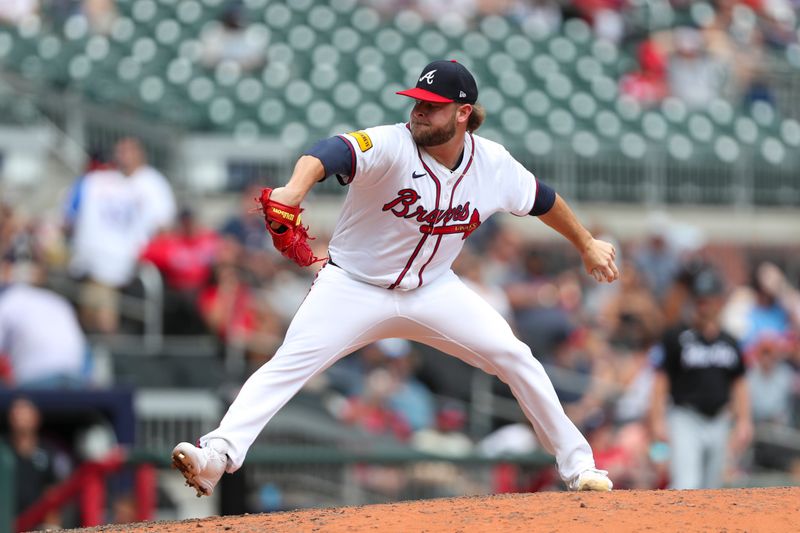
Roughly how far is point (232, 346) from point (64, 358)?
1.59 meters

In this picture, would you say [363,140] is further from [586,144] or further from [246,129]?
[586,144]

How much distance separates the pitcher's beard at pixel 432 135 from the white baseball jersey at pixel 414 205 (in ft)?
0.11

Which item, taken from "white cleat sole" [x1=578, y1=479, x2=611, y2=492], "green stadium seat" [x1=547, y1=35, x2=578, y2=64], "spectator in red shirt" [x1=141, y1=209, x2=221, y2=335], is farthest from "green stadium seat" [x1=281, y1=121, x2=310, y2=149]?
"white cleat sole" [x1=578, y1=479, x2=611, y2=492]

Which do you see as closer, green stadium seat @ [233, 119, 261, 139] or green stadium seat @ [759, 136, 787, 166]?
green stadium seat @ [233, 119, 261, 139]

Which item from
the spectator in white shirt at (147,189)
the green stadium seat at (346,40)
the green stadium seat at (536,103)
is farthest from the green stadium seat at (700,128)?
the spectator in white shirt at (147,189)

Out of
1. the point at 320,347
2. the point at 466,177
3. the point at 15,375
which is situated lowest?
the point at 15,375

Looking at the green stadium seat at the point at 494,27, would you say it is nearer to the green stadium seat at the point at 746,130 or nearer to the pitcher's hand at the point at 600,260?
the green stadium seat at the point at 746,130

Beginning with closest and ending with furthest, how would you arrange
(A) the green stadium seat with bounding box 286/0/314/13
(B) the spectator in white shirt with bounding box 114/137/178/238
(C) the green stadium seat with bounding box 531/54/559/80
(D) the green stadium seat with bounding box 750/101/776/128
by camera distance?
(B) the spectator in white shirt with bounding box 114/137/178/238, (A) the green stadium seat with bounding box 286/0/314/13, (C) the green stadium seat with bounding box 531/54/559/80, (D) the green stadium seat with bounding box 750/101/776/128

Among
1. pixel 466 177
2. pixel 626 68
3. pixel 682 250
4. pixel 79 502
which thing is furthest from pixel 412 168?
pixel 626 68

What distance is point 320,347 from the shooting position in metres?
5.03

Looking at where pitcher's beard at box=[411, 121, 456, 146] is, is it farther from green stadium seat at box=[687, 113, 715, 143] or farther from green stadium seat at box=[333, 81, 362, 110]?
green stadium seat at box=[687, 113, 715, 143]

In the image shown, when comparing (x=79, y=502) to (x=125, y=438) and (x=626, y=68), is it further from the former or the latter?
(x=626, y=68)

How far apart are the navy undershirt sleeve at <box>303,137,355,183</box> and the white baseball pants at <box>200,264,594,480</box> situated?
1.88 ft

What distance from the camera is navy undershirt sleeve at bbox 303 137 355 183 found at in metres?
4.61
